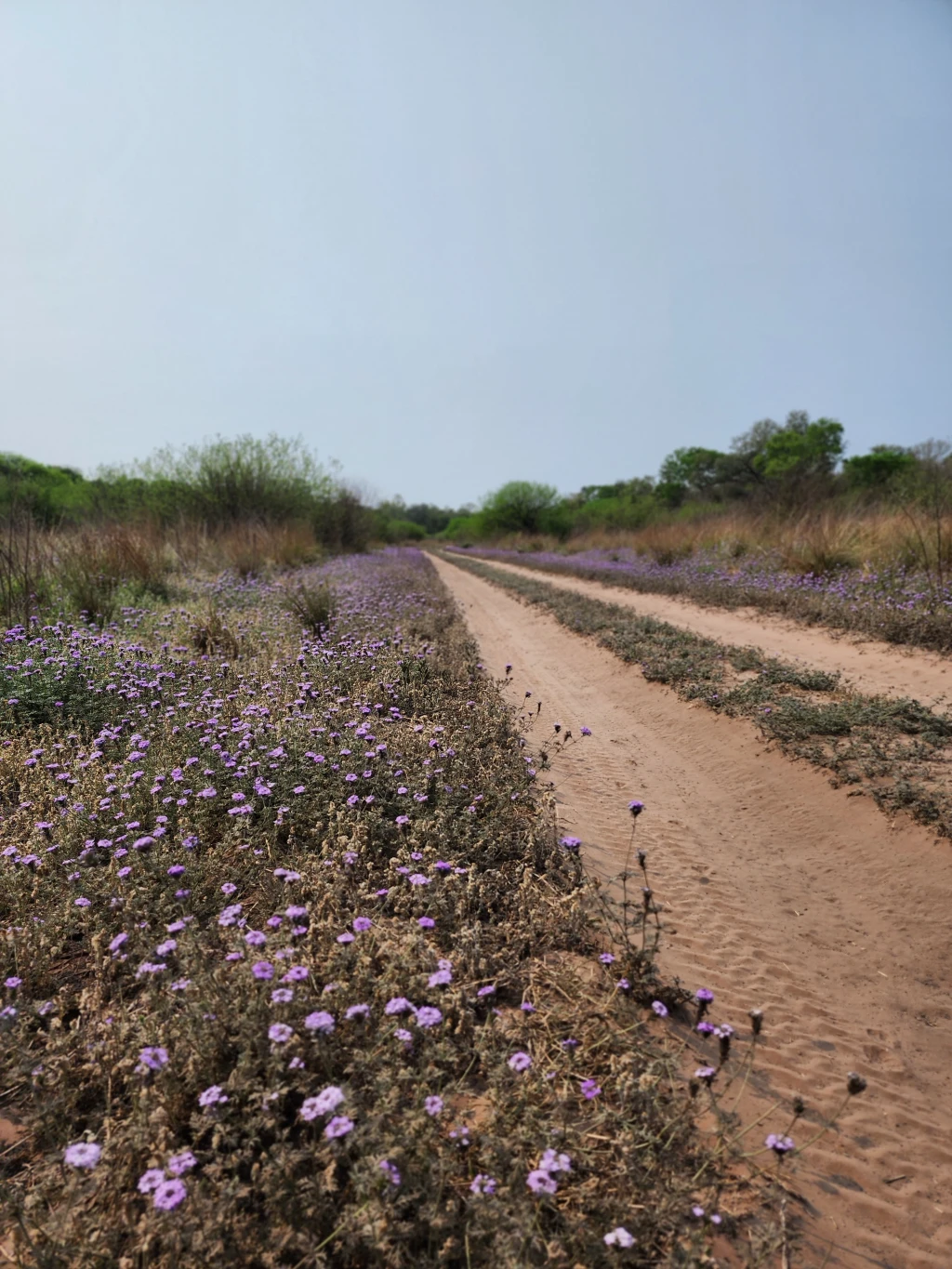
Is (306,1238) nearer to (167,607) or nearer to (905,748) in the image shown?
(905,748)

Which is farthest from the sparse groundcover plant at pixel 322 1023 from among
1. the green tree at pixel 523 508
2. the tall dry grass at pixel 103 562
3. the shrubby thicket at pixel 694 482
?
the green tree at pixel 523 508

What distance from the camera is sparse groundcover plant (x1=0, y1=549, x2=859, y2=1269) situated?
1607mm

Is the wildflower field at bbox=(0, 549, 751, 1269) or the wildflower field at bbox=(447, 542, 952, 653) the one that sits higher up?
the wildflower field at bbox=(447, 542, 952, 653)

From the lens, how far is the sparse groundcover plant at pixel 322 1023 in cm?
161

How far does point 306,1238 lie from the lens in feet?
4.99

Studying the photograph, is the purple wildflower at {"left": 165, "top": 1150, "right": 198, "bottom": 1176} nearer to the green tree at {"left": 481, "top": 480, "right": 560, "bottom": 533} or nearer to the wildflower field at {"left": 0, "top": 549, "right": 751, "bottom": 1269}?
the wildflower field at {"left": 0, "top": 549, "right": 751, "bottom": 1269}

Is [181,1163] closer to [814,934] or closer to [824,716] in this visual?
[814,934]

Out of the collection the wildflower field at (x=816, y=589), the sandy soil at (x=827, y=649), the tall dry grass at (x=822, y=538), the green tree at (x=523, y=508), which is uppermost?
the green tree at (x=523, y=508)

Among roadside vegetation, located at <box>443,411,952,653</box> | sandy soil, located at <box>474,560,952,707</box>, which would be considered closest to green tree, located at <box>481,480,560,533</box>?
roadside vegetation, located at <box>443,411,952,653</box>

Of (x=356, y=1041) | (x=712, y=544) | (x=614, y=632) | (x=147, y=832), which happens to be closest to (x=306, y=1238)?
(x=356, y=1041)

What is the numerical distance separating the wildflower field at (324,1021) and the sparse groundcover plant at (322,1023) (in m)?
0.01

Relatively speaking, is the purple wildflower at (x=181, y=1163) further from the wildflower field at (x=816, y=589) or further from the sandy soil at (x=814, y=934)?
the wildflower field at (x=816, y=589)

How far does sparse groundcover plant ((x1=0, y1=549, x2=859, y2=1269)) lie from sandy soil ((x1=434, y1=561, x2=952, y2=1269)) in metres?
0.28

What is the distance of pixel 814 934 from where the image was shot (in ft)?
10.2
